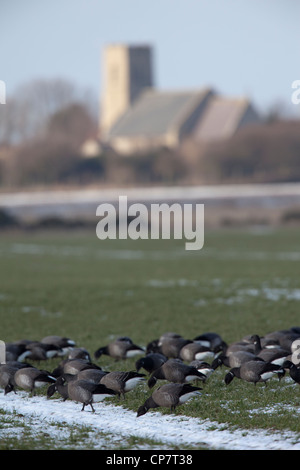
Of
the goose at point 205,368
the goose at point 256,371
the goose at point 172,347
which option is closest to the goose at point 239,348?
the goose at point 172,347

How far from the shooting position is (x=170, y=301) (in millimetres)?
19031

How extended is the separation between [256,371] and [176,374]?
1044 millimetres

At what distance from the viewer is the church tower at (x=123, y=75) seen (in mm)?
178625

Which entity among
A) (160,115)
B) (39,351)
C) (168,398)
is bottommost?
(168,398)

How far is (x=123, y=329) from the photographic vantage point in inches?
607

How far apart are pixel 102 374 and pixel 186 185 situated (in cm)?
7847

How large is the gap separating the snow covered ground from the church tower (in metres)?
170

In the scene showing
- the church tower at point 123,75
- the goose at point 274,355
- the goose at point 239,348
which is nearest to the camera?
the goose at point 274,355

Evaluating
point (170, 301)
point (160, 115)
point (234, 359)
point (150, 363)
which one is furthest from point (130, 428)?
point (160, 115)

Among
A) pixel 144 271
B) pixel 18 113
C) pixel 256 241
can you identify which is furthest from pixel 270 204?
pixel 18 113

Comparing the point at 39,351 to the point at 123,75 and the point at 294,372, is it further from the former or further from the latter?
the point at 123,75

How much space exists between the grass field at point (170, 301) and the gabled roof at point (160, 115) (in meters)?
108

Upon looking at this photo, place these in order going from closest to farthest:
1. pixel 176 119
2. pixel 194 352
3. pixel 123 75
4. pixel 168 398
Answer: pixel 168 398 < pixel 194 352 < pixel 176 119 < pixel 123 75

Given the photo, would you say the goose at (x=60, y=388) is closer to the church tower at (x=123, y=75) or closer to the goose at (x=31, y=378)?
the goose at (x=31, y=378)
